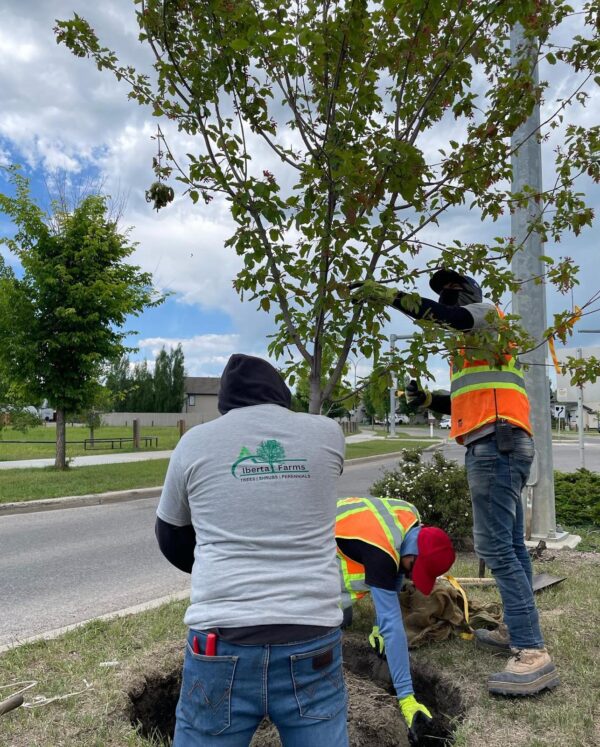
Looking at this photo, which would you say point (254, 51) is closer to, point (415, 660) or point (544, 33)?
point (544, 33)

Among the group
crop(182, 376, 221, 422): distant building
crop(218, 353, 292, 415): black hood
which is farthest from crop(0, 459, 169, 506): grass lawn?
crop(182, 376, 221, 422): distant building

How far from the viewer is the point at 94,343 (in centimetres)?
1452

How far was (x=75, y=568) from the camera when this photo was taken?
648cm

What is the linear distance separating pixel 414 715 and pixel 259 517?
166 centimetres

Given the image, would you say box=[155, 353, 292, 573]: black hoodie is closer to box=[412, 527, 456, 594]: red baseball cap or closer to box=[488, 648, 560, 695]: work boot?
box=[412, 527, 456, 594]: red baseball cap

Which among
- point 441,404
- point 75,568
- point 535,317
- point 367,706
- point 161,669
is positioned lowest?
point 75,568

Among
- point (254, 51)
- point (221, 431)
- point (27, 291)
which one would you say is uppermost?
point (27, 291)

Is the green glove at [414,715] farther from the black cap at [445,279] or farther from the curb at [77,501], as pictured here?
the curb at [77,501]

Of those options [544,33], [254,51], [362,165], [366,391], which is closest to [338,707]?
[366,391]

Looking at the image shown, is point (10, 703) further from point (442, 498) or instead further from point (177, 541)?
point (442, 498)

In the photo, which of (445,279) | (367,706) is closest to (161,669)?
(367,706)

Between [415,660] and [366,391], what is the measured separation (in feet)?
5.73

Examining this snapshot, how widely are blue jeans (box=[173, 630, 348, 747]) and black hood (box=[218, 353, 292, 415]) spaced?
29.0 inches

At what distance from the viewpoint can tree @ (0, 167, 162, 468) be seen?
13.8 meters
